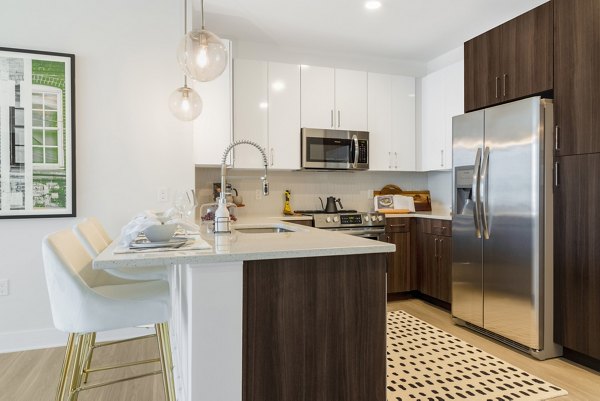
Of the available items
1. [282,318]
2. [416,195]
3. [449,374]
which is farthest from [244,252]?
[416,195]

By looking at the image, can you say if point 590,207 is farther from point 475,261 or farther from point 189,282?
point 189,282

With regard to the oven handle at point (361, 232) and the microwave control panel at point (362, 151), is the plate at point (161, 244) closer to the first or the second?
the oven handle at point (361, 232)

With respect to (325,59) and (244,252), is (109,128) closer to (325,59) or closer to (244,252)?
(244,252)

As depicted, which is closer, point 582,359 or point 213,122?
point 582,359

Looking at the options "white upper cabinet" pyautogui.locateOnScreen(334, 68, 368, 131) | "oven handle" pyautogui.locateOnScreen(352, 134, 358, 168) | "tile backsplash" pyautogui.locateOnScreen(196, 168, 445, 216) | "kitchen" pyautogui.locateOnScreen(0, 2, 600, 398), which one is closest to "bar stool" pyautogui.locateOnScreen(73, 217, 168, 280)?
"kitchen" pyautogui.locateOnScreen(0, 2, 600, 398)

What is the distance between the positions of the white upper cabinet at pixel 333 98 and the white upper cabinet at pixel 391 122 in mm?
130

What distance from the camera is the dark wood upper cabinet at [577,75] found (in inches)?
99.1

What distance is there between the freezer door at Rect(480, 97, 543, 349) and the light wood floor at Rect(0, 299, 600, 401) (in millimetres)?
168

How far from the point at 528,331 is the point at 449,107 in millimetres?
2393

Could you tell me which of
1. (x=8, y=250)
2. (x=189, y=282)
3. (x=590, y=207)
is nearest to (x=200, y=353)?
(x=189, y=282)

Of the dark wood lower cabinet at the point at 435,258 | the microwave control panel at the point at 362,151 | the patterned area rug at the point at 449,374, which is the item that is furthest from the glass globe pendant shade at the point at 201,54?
the dark wood lower cabinet at the point at 435,258

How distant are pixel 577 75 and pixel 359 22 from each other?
1843 millimetres

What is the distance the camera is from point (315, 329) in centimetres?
154

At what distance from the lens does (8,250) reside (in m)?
2.88
